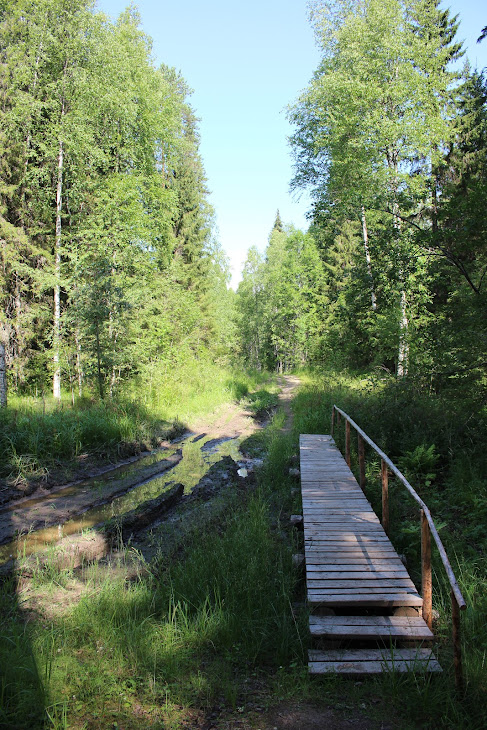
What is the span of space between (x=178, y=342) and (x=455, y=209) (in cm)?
1573

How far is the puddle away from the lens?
682 cm

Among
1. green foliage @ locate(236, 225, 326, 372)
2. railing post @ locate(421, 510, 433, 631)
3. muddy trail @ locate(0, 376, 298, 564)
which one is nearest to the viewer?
railing post @ locate(421, 510, 433, 631)

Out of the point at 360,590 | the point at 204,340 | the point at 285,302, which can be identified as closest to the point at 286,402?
the point at 204,340

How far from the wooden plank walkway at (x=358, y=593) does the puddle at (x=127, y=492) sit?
377 centimetres

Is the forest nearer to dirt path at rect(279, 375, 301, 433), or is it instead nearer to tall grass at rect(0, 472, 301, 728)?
tall grass at rect(0, 472, 301, 728)

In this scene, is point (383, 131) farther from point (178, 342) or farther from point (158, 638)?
point (158, 638)

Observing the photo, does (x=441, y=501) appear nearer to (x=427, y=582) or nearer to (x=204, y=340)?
(x=427, y=582)

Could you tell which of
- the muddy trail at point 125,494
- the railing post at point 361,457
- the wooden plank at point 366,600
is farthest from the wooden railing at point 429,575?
the muddy trail at point 125,494

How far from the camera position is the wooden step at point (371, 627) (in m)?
3.84

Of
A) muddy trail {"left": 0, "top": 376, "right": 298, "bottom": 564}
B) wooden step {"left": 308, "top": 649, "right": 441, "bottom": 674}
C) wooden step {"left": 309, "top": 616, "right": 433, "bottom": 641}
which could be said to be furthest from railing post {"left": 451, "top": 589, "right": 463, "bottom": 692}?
muddy trail {"left": 0, "top": 376, "right": 298, "bottom": 564}

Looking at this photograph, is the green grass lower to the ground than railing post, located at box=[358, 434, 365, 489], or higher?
lower

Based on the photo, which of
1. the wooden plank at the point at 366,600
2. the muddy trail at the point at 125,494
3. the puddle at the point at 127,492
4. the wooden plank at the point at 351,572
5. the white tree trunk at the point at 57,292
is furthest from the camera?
the white tree trunk at the point at 57,292

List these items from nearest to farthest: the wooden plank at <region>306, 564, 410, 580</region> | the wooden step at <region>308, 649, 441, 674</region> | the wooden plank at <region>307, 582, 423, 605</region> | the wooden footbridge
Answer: the wooden step at <region>308, 649, 441, 674</region> < the wooden footbridge < the wooden plank at <region>307, 582, 423, 605</region> < the wooden plank at <region>306, 564, 410, 580</region>

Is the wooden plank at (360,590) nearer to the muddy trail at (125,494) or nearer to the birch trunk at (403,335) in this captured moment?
the muddy trail at (125,494)
